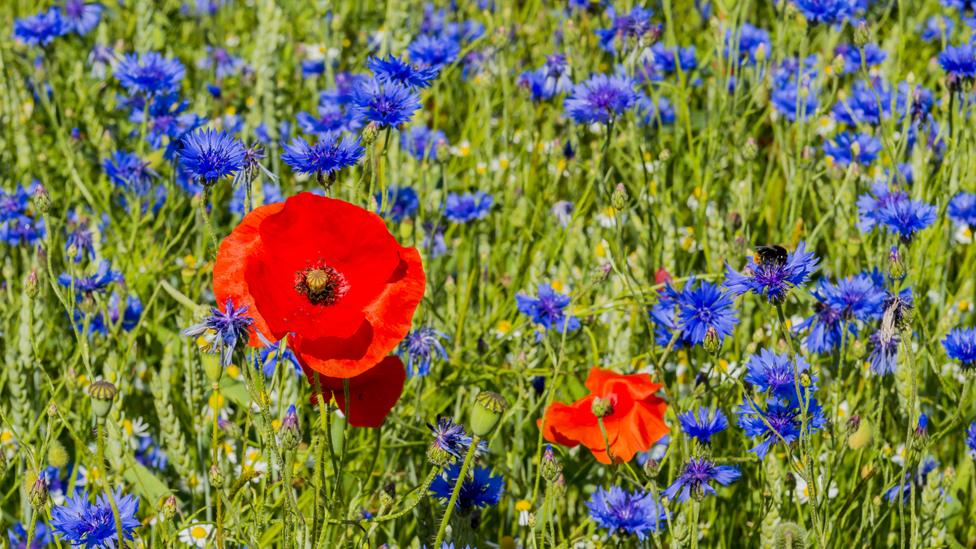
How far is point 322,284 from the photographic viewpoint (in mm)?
1168

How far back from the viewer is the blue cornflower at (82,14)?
3117 millimetres

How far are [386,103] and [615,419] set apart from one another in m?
0.51

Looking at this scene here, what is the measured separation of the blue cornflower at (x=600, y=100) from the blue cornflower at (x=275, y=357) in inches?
25.1

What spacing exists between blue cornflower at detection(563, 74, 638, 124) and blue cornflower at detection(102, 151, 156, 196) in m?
0.91

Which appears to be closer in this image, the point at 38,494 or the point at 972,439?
the point at 38,494

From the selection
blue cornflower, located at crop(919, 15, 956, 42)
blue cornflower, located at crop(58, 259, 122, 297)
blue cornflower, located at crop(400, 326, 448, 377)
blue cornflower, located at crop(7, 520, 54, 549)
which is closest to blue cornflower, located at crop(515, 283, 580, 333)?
blue cornflower, located at crop(400, 326, 448, 377)

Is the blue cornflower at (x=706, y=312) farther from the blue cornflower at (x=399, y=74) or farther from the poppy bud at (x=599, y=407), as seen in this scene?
the blue cornflower at (x=399, y=74)

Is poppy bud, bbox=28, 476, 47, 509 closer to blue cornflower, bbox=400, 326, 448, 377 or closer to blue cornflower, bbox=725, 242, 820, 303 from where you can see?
blue cornflower, bbox=400, 326, 448, 377

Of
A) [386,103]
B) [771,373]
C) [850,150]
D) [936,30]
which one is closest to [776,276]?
[771,373]

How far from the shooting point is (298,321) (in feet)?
3.78

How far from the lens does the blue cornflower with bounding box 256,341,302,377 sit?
1187 millimetres

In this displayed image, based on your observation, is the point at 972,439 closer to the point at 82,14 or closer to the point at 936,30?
the point at 936,30

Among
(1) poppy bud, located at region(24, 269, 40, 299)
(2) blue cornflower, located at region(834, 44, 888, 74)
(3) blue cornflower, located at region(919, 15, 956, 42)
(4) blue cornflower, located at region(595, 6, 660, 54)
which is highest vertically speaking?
(3) blue cornflower, located at region(919, 15, 956, 42)

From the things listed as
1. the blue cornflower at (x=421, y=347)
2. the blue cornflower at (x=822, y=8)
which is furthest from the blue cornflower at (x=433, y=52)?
the blue cornflower at (x=421, y=347)
